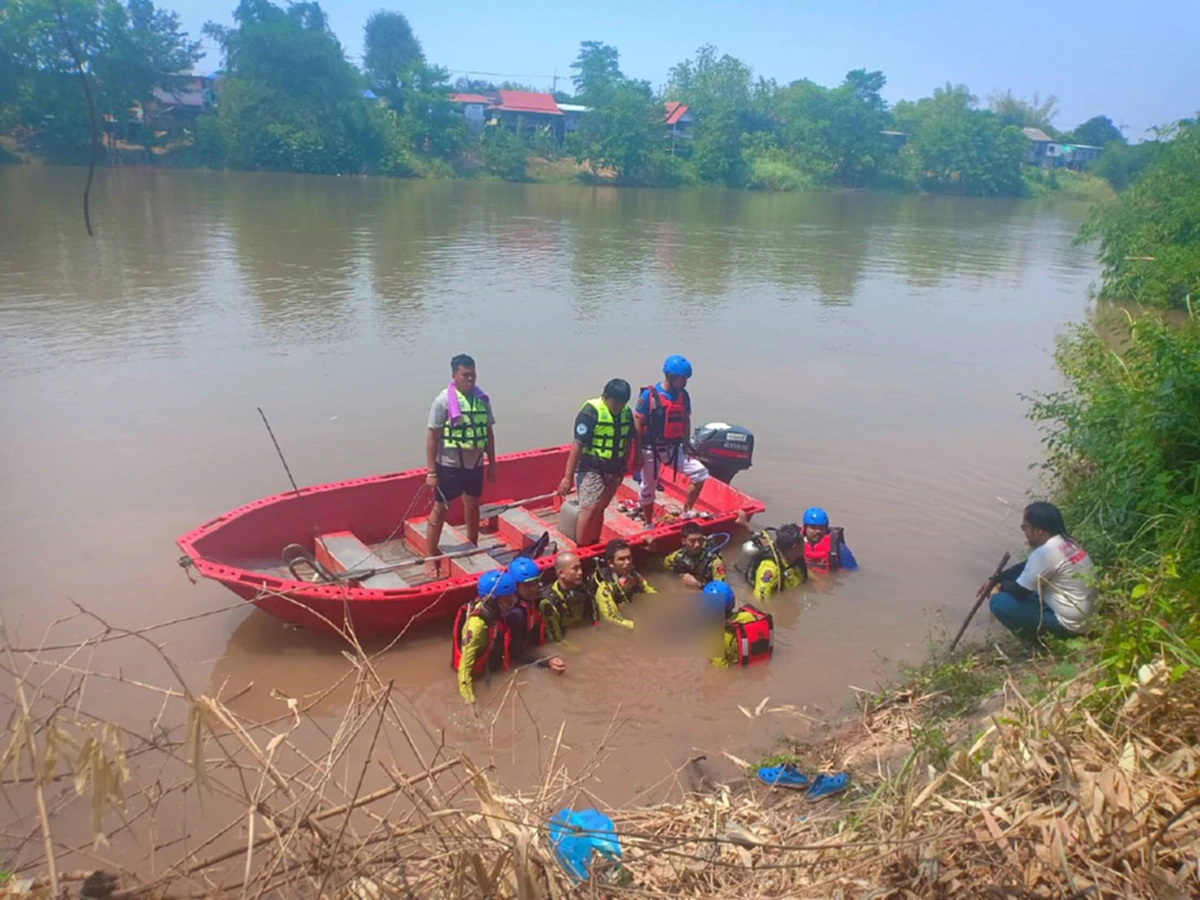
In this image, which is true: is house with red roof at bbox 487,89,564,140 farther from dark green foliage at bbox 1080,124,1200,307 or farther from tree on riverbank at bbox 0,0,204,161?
dark green foliage at bbox 1080,124,1200,307

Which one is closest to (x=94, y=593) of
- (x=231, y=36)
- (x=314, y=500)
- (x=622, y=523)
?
(x=314, y=500)

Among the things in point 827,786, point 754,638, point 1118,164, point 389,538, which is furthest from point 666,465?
point 1118,164

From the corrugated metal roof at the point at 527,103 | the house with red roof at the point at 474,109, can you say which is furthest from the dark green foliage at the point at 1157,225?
the house with red roof at the point at 474,109

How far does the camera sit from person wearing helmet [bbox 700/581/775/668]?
21.8ft

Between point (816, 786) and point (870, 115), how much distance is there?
77522mm

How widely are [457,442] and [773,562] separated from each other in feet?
9.06

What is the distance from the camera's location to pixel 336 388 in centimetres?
1322

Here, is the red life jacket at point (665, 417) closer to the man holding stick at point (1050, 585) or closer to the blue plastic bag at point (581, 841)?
the man holding stick at point (1050, 585)

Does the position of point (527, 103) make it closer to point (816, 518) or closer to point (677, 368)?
point (677, 368)

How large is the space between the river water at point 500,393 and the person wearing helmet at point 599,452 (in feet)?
3.75

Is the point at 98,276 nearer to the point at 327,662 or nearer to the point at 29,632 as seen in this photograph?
the point at 29,632

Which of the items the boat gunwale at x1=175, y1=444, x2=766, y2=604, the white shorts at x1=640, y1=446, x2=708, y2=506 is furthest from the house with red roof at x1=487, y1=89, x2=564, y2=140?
the boat gunwale at x1=175, y1=444, x2=766, y2=604

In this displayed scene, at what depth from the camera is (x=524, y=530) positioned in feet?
26.8

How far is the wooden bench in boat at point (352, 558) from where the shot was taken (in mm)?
7039
